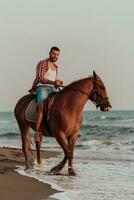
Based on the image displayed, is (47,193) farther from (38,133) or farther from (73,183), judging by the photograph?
(38,133)

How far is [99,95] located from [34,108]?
1.31 meters

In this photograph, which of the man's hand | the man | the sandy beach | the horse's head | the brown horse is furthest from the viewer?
the man's hand

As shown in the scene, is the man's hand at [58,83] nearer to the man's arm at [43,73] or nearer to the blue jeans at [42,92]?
the man's arm at [43,73]

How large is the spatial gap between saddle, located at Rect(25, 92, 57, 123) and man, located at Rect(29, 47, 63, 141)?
0.08 meters

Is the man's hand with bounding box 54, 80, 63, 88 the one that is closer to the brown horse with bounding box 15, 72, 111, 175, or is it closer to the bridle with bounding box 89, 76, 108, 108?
the brown horse with bounding box 15, 72, 111, 175

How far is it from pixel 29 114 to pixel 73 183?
2.48 meters

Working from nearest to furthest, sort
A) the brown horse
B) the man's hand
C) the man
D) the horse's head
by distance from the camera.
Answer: the brown horse
the horse's head
the man
the man's hand

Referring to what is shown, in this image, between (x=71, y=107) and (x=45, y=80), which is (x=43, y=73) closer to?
(x=45, y=80)

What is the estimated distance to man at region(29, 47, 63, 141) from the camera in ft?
34.8

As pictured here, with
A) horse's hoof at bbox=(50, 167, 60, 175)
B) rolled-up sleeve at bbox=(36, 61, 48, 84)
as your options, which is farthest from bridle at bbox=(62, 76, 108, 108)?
horse's hoof at bbox=(50, 167, 60, 175)

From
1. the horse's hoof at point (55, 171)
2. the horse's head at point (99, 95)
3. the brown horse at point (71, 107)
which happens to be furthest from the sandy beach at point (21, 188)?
the horse's head at point (99, 95)

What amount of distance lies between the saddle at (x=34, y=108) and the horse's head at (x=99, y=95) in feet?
2.42

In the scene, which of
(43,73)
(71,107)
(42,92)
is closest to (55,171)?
(71,107)

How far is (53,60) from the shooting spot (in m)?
10.8
